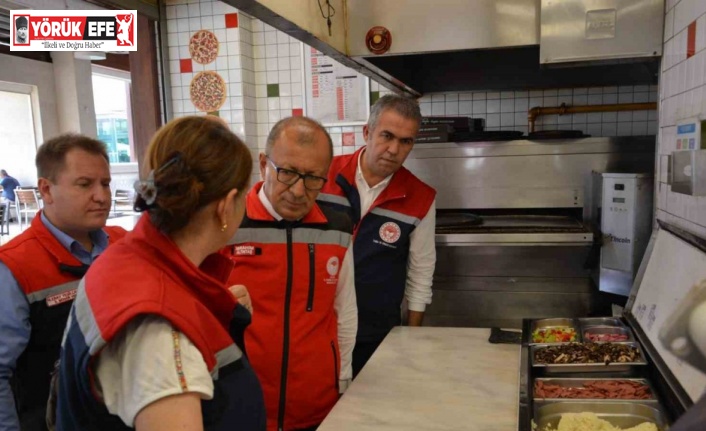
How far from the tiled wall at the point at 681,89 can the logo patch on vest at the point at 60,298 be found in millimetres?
1878

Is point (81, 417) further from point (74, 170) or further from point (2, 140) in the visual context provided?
point (2, 140)

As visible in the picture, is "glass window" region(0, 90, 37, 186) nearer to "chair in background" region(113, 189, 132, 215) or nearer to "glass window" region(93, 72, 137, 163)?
"chair in background" region(113, 189, 132, 215)

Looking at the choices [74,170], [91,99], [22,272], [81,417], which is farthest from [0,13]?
[91,99]

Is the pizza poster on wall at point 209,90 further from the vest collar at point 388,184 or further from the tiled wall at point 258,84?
A: the vest collar at point 388,184

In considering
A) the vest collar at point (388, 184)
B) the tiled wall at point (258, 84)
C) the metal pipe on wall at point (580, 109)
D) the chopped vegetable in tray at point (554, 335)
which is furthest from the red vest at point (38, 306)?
the metal pipe on wall at point (580, 109)

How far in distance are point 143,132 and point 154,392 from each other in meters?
3.60

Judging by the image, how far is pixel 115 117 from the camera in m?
10.1

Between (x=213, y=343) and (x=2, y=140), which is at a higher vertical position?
(x=2, y=140)

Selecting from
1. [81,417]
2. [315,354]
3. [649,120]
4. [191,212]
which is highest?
[649,120]

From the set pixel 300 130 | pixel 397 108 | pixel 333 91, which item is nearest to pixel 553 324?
pixel 397 108

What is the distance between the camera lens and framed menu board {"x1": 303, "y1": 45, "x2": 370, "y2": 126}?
12.6 ft

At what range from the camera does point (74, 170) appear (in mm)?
1689

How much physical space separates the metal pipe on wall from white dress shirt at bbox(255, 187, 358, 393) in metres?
2.11

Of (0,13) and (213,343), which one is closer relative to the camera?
(213,343)
